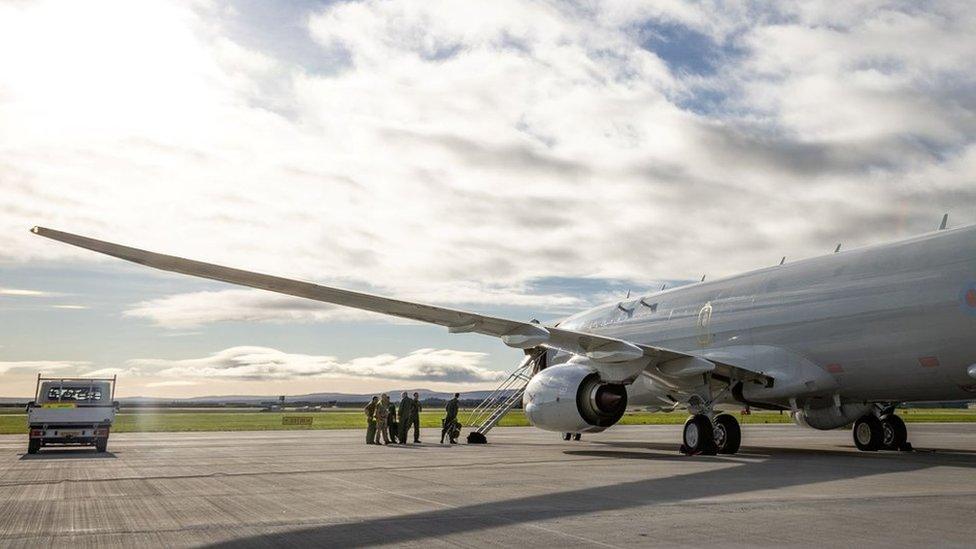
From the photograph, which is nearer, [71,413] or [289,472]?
[289,472]

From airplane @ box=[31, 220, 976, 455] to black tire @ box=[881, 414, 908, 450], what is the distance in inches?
1.0

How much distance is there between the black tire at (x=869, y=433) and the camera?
21156 millimetres

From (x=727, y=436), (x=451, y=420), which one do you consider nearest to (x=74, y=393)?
(x=451, y=420)

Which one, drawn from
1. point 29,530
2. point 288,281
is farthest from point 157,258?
point 29,530

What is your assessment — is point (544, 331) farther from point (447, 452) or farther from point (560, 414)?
point (447, 452)

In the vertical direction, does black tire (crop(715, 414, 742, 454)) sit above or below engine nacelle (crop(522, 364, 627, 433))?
below

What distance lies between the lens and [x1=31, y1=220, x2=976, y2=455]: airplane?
14969 mm

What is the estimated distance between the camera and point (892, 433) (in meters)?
21.1

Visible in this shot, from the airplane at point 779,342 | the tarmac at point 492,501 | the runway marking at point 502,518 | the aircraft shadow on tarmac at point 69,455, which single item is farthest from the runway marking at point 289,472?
the aircraft shadow on tarmac at point 69,455

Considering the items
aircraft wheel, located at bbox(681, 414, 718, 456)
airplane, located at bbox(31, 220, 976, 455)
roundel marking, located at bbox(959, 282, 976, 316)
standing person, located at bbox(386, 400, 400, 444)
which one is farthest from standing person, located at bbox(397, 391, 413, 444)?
roundel marking, located at bbox(959, 282, 976, 316)

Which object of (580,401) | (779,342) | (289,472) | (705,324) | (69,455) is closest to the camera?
(289,472)

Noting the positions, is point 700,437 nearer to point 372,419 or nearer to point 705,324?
point 705,324

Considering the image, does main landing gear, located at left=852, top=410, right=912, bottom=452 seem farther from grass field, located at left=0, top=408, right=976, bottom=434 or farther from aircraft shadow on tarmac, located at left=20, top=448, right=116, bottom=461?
aircraft shadow on tarmac, located at left=20, top=448, right=116, bottom=461

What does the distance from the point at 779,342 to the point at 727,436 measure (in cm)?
230
